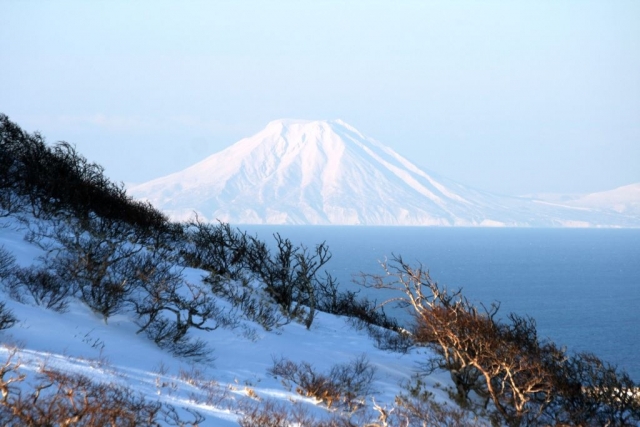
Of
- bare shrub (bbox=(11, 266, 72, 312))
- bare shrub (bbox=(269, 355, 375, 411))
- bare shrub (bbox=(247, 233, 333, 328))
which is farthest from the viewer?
bare shrub (bbox=(247, 233, 333, 328))

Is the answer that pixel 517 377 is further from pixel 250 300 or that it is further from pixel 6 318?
pixel 6 318

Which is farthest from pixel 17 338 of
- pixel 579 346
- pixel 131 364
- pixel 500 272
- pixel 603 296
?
pixel 500 272

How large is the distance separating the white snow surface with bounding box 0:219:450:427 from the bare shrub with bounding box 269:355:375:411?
0.24 metres

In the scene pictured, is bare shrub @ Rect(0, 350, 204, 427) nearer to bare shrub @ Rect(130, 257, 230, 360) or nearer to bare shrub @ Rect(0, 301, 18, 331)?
bare shrub @ Rect(0, 301, 18, 331)

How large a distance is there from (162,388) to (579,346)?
53766 millimetres

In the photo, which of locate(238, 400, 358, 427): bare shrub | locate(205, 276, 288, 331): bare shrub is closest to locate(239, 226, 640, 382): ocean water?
locate(205, 276, 288, 331): bare shrub

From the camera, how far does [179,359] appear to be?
1358 cm

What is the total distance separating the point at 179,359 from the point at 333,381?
3.17 m

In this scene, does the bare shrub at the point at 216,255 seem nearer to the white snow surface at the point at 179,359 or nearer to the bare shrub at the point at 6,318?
the white snow surface at the point at 179,359

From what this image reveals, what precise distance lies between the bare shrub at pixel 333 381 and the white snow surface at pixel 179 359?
0.24 meters

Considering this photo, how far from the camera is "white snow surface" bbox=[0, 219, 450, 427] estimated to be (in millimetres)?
9734

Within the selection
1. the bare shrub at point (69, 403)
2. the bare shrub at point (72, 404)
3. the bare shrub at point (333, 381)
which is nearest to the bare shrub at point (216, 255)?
the bare shrub at point (333, 381)

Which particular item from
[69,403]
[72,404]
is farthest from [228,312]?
[72,404]

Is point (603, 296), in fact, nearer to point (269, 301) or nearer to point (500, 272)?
point (500, 272)
